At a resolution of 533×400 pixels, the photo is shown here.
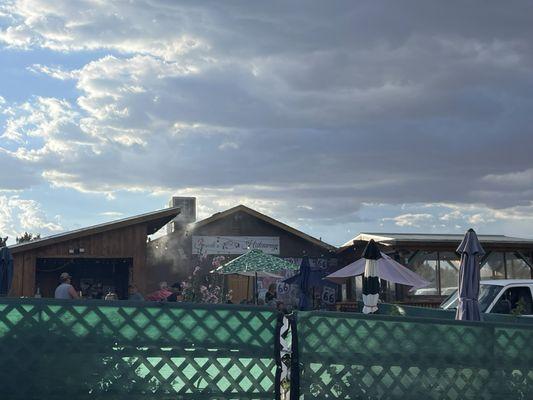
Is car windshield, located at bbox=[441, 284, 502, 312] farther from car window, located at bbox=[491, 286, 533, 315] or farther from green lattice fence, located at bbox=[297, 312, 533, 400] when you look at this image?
green lattice fence, located at bbox=[297, 312, 533, 400]

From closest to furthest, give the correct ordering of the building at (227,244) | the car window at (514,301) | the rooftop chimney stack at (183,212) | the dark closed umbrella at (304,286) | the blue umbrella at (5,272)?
the car window at (514,301) < the blue umbrella at (5,272) < the dark closed umbrella at (304,286) < the building at (227,244) < the rooftop chimney stack at (183,212)

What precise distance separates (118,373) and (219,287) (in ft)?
70.8

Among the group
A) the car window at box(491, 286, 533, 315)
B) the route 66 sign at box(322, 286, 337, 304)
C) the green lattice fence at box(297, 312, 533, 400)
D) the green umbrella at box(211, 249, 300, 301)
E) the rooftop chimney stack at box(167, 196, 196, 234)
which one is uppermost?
the rooftop chimney stack at box(167, 196, 196, 234)

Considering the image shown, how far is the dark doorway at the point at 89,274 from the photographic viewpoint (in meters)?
27.3

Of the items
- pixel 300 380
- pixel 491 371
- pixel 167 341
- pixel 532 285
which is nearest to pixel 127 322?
pixel 167 341

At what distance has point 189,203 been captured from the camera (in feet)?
106

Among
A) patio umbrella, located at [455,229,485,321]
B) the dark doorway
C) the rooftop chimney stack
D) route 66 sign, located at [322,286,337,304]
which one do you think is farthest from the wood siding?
patio umbrella, located at [455,229,485,321]

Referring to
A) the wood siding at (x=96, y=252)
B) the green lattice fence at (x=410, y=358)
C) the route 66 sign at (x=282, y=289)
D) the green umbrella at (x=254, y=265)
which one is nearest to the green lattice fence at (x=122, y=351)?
the green lattice fence at (x=410, y=358)

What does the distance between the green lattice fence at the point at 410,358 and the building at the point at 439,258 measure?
707 inches

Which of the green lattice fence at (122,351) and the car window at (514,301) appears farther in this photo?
the car window at (514,301)

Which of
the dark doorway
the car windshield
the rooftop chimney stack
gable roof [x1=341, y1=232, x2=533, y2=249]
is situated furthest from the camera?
the rooftop chimney stack

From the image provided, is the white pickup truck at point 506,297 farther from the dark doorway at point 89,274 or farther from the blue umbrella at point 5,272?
the dark doorway at point 89,274

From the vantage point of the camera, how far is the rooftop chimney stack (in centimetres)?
2986

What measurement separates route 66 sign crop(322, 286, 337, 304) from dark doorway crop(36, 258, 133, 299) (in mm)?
8433
